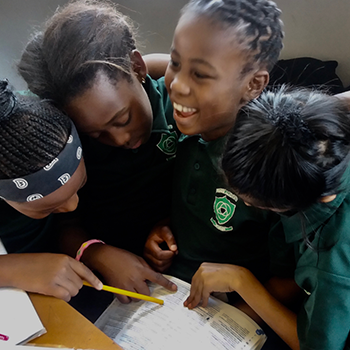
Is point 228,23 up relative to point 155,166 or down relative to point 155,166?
up

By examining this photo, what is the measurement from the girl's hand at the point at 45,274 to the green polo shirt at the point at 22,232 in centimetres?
21

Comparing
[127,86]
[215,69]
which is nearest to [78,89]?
[127,86]

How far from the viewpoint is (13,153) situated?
56 cm

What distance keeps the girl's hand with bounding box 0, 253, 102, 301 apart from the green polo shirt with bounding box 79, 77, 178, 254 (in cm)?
31

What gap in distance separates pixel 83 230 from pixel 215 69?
627mm

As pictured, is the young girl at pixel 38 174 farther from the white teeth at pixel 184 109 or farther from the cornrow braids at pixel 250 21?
the cornrow braids at pixel 250 21

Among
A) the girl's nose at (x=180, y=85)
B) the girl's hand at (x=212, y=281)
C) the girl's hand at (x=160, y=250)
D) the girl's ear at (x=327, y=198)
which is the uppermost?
the girl's nose at (x=180, y=85)

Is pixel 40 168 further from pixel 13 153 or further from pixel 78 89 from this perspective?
pixel 78 89

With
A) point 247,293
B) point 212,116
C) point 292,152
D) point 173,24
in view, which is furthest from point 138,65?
point 173,24

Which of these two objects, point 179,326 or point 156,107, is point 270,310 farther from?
point 156,107

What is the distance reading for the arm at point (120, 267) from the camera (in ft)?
2.61

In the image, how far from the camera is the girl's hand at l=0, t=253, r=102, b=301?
591 millimetres

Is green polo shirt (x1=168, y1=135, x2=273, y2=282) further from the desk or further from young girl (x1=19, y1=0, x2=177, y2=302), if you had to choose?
the desk

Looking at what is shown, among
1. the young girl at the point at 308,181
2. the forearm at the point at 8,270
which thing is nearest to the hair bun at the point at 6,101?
the forearm at the point at 8,270
